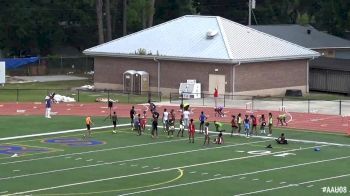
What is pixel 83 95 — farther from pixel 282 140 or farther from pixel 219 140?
pixel 282 140

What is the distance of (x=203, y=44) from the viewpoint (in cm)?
7550

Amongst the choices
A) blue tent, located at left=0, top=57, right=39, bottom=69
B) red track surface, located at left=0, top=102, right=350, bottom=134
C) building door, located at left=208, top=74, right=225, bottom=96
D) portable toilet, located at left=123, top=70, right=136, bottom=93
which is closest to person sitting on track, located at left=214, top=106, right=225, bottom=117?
red track surface, located at left=0, top=102, right=350, bottom=134

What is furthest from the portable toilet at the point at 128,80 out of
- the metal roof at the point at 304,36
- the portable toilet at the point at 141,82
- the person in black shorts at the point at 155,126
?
the person in black shorts at the point at 155,126

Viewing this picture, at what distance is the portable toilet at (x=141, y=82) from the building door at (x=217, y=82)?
18.9 ft

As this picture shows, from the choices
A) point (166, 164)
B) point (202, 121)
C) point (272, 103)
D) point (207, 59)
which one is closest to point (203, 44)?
point (207, 59)

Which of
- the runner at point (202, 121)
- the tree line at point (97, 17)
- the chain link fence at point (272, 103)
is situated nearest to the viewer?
the runner at point (202, 121)

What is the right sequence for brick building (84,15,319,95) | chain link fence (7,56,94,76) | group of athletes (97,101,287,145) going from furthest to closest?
chain link fence (7,56,94,76), brick building (84,15,319,95), group of athletes (97,101,287,145)

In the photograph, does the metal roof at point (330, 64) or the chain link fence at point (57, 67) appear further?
the chain link fence at point (57, 67)

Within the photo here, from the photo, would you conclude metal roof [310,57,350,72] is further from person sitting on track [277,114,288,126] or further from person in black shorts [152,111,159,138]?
person in black shorts [152,111,159,138]

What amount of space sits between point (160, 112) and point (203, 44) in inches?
578

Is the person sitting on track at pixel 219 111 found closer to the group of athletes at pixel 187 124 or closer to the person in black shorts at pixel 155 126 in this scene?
the group of athletes at pixel 187 124

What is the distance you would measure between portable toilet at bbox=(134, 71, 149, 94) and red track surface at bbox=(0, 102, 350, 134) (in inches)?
341

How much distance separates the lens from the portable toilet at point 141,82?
7612 centimetres

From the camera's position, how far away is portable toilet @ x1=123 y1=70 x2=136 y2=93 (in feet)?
251
